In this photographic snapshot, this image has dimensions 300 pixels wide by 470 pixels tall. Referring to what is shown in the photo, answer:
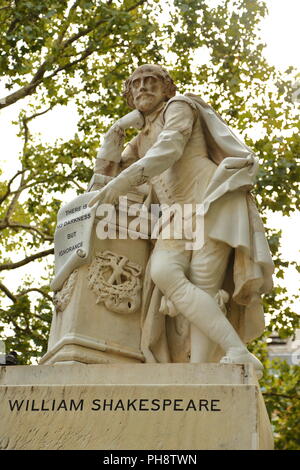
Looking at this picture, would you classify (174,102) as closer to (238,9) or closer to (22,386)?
(22,386)

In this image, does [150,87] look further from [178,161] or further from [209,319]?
[209,319]

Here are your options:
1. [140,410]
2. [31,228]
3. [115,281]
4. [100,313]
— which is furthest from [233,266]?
[31,228]

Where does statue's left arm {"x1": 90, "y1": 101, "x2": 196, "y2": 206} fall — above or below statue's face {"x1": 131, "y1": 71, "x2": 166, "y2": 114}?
below

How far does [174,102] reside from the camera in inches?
265

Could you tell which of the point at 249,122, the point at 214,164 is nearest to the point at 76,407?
the point at 214,164

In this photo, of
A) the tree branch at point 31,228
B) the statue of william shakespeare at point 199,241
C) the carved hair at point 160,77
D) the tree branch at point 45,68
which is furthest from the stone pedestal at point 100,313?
the tree branch at point 31,228

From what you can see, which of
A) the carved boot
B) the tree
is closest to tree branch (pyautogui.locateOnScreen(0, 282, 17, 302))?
the tree

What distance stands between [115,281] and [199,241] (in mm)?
767

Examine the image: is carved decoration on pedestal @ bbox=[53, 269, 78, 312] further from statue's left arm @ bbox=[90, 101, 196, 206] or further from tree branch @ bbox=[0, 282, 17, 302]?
tree branch @ bbox=[0, 282, 17, 302]

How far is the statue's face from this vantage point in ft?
23.4

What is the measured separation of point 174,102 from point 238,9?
949 cm

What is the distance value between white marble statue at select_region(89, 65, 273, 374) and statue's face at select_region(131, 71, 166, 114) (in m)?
0.27
